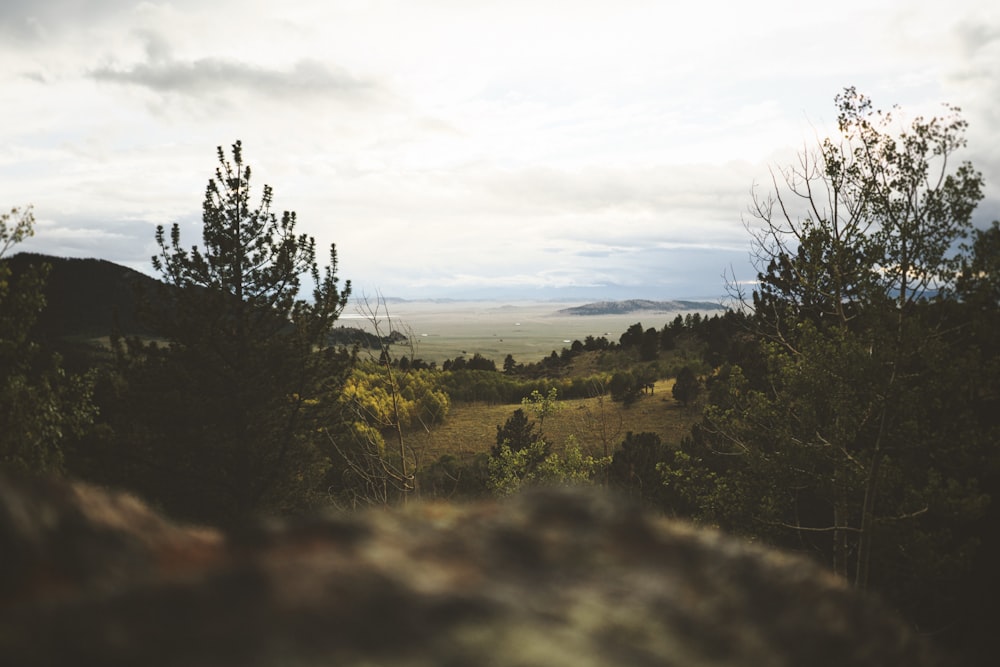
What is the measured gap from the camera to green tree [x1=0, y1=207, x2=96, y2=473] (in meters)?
10.5

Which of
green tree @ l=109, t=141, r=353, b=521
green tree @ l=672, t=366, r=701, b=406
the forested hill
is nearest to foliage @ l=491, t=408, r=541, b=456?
green tree @ l=109, t=141, r=353, b=521

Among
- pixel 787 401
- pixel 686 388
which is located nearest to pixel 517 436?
pixel 787 401

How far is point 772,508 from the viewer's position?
44.4 ft

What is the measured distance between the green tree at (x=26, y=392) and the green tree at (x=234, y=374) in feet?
6.21

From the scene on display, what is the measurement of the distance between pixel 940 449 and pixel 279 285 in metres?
15.7

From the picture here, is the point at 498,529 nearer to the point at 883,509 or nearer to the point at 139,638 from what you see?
the point at 139,638

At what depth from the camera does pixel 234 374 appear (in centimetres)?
1462

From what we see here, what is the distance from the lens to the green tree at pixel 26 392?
1052cm

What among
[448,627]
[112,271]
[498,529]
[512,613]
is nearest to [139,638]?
[448,627]

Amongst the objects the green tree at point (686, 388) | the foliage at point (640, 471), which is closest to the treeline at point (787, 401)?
the foliage at point (640, 471)

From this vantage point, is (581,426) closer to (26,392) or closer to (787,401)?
(787,401)

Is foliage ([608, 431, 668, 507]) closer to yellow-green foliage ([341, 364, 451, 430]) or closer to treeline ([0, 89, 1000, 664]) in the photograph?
treeline ([0, 89, 1000, 664])

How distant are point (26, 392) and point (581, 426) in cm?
3204

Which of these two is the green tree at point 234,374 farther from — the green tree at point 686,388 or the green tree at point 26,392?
the green tree at point 686,388
